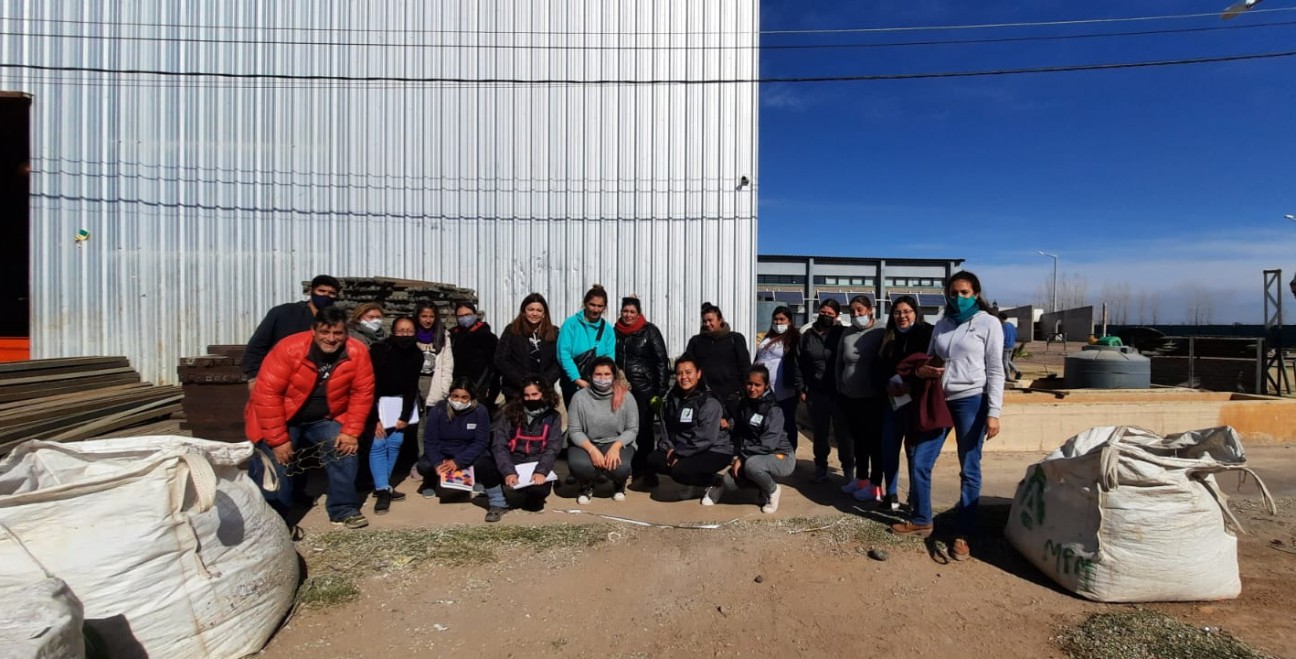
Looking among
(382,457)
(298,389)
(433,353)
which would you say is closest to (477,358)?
(433,353)

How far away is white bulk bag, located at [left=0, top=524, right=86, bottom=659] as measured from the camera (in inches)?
66.1

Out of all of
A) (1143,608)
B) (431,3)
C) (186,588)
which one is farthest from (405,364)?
(431,3)

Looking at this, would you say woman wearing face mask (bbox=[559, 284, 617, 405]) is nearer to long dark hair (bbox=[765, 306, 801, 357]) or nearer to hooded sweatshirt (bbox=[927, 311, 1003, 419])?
long dark hair (bbox=[765, 306, 801, 357])

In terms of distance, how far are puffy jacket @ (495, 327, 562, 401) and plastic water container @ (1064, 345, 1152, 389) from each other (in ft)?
24.1

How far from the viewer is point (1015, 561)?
354cm

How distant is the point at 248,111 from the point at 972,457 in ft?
30.5

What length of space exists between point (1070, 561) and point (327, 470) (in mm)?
4314

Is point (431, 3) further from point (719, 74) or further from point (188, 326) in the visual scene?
point (188, 326)

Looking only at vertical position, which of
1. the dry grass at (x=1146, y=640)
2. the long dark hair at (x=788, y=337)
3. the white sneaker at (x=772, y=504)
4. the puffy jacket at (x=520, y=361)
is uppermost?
the long dark hair at (x=788, y=337)

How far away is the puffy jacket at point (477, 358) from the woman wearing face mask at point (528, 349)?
0.82ft

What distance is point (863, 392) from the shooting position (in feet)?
15.1

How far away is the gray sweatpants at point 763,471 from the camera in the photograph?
444 centimetres

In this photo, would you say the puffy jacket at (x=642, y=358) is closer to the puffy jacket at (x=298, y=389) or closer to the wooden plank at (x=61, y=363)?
the puffy jacket at (x=298, y=389)

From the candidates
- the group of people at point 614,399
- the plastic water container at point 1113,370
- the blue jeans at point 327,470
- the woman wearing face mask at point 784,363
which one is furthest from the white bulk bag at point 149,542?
the plastic water container at point 1113,370
